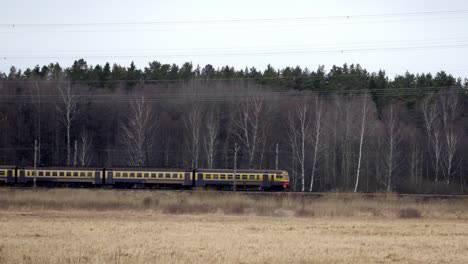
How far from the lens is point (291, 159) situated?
7700cm

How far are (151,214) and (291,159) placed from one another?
1472 inches

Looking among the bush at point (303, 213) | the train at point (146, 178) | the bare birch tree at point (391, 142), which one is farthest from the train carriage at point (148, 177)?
the bare birch tree at point (391, 142)

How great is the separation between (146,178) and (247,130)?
835 inches

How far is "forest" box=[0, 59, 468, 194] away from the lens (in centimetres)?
7438

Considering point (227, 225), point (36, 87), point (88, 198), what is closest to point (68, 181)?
point (88, 198)

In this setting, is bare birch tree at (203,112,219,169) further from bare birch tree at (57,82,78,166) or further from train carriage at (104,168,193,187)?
bare birch tree at (57,82,78,166)

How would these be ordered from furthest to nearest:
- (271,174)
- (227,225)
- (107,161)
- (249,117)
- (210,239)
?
(107,161) → (249,117) → (271,174) → (227,225) → (210,239)

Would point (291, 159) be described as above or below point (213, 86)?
below

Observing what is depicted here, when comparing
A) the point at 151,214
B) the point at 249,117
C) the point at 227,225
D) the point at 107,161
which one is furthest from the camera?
the point at 107,161

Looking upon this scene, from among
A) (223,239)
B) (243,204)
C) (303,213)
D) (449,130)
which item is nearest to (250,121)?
(449,130)

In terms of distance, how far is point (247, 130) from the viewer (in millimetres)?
77125

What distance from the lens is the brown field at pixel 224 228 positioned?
2331 cm

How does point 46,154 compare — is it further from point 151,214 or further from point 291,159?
point 151,214

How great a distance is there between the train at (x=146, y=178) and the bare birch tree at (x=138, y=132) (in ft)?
30.8
